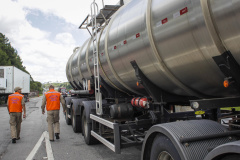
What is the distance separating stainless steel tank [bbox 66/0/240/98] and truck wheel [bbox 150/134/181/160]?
38.4 inches

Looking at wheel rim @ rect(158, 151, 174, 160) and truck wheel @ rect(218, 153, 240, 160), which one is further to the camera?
wheel rim @ rect(158, 151, 174, 160)

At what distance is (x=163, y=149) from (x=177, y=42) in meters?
1.38

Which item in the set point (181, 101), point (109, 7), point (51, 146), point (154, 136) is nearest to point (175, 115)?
point (181, 101)

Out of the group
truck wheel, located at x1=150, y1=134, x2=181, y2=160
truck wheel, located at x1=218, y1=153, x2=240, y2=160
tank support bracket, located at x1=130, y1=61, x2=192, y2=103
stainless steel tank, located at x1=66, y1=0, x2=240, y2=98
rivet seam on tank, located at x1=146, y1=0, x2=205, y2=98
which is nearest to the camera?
truck wheel, located at x1=218, y1=153, x2=240, y2=160

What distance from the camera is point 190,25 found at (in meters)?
2.83

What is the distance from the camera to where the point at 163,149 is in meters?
2.93

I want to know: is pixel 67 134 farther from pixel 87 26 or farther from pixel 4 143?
pixel 87 26

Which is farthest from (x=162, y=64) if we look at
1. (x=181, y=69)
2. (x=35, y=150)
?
(x=35, y=150)

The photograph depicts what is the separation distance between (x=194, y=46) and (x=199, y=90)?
885 millimetres

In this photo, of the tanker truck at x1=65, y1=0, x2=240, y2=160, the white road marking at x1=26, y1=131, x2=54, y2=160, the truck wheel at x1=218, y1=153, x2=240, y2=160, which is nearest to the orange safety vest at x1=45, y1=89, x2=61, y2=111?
the white road marking at x1=26, y1=131, x2=54, y2=160

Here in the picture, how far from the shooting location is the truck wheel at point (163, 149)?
8.98 ft

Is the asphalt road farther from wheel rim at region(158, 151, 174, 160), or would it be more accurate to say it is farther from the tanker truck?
wheel rim at region(158, 151, 174, 160)

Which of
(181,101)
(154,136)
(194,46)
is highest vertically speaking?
(194,46)

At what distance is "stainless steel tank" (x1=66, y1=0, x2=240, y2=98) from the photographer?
2.43 metres
